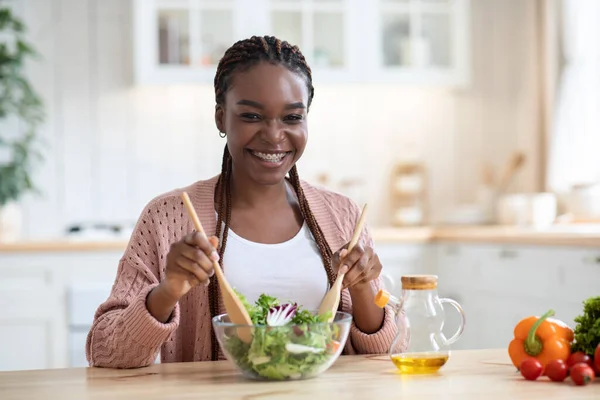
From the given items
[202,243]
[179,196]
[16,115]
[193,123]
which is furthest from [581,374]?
[16,115]

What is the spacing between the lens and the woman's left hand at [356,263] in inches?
57.8

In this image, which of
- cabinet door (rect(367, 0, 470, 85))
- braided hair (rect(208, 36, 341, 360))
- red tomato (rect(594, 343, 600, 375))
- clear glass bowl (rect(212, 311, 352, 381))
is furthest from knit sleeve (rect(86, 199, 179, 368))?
cabinet door (rect(367, 0, 470, 85))

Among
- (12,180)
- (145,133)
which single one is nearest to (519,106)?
(145,133)

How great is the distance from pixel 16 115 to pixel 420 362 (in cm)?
338

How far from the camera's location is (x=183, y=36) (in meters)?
4.22

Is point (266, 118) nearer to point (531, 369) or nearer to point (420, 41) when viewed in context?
point (531, 369)

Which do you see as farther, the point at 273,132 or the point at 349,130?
the point at 349,130

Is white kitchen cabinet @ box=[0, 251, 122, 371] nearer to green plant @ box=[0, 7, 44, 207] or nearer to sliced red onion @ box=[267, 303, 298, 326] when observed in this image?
green plant @ box=[0, 7, 44, 207]

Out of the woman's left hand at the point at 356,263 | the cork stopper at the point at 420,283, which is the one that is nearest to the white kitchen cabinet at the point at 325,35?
the woman's left hand at the point at 356,263

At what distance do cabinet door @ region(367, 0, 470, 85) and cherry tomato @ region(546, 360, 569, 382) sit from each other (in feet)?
10.3

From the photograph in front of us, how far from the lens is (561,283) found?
311cm

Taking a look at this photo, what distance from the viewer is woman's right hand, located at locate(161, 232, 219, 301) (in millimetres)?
1347

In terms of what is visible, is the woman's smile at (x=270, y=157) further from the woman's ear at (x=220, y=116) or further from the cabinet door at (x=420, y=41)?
the cabinet door at (x=420, y=41)

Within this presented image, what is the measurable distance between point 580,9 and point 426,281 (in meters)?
3.18
